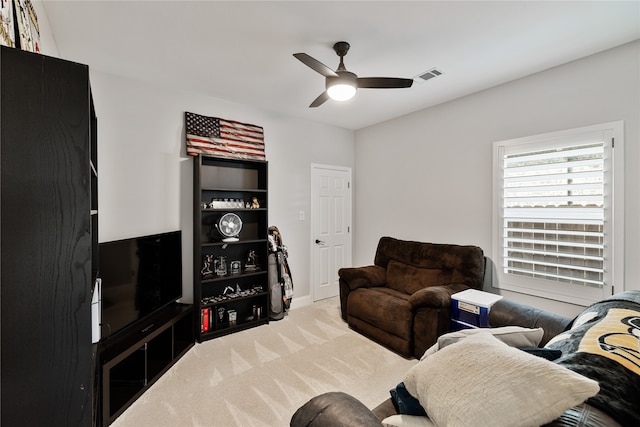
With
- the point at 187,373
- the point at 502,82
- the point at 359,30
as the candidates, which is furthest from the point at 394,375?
the point at 502,82

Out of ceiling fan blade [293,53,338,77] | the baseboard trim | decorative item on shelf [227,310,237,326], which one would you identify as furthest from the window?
decorative item on shelf [227,310,237,326]

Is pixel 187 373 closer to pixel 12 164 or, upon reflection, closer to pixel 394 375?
pixel 394 375

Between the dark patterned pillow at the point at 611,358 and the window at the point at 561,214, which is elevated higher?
the window at the point at 561,214

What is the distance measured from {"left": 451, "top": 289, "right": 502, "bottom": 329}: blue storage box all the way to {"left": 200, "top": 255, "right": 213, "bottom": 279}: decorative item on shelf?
2621 mm

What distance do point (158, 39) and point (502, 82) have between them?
11.0ft

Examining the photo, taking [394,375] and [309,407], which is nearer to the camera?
[309,407]

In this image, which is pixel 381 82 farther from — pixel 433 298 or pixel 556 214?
pixel 556 214

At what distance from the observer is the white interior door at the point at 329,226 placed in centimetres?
442

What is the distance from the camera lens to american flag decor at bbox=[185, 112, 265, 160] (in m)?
3.28

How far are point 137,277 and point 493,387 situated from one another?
8.91 feet

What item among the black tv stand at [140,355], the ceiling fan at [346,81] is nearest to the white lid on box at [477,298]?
the ceiling fan at [346,81]

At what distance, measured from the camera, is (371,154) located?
4641 millimetres

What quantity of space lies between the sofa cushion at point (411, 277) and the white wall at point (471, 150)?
0.55 metres

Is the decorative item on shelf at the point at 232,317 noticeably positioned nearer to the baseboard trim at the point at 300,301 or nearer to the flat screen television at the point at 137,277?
the flat screen television at the point at 137,277
